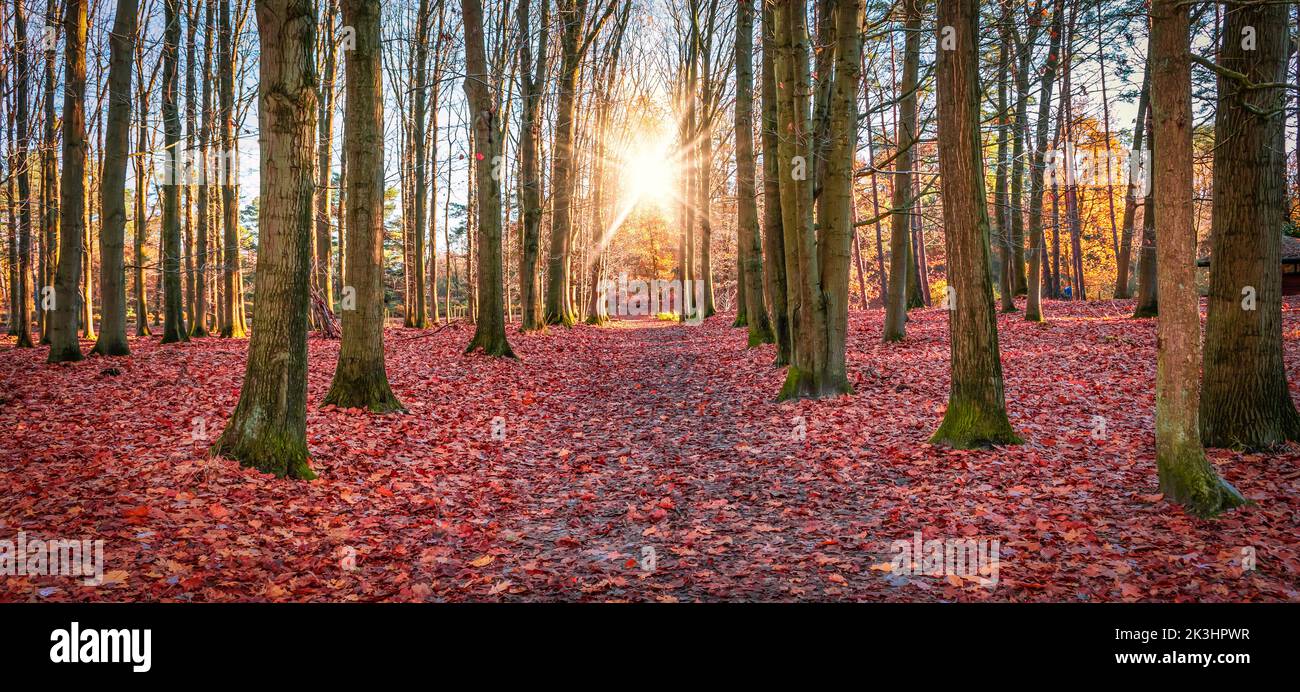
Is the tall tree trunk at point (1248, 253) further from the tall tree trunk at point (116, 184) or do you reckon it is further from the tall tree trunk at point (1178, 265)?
the tall tree trunk at point (116, 184)

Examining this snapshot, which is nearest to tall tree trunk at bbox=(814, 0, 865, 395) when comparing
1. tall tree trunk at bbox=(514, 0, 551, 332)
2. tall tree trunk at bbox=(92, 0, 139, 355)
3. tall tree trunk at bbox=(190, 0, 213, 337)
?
tall tree trunk at bbox=(514, 0, 551, 332)

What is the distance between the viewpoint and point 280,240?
257 inches

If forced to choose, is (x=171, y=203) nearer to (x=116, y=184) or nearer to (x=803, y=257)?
(x=116, y=184)

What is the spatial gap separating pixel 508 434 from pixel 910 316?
17.9 meters

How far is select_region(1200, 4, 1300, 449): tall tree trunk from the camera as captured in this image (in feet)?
21.1

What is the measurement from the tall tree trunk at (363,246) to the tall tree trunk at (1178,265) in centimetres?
890

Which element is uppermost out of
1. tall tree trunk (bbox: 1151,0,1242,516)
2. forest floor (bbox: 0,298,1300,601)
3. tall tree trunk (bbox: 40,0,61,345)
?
tall tree trunk (bbox: 40,0,61,345)

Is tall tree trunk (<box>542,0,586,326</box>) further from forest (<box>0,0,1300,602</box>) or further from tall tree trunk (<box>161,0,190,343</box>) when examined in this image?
tall tree trunk (<box>161,0,190,343</box>)

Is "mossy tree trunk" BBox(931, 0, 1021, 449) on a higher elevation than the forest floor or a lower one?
higher

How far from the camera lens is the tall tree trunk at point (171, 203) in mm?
17609

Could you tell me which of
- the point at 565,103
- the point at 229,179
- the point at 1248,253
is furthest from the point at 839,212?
the point at 229,179

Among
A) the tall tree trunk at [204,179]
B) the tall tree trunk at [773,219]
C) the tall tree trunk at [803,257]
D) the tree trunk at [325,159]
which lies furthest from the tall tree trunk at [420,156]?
the tall tree trunk at [803,257]

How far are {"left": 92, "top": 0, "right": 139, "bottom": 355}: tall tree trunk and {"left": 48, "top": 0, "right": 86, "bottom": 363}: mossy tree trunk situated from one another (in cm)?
39

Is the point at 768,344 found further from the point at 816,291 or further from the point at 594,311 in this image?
the point at 594,311
